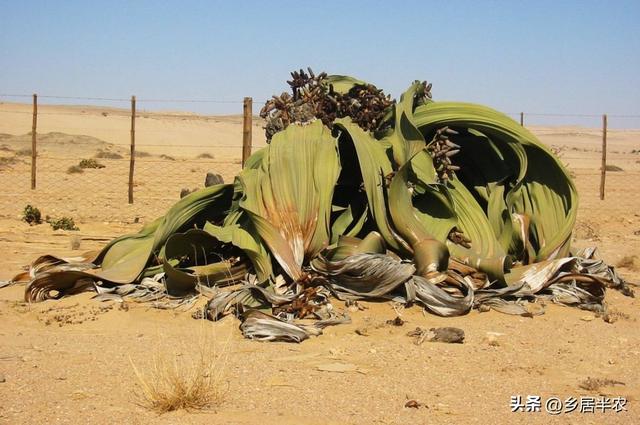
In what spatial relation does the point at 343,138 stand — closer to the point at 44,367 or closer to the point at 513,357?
the point at 513,357

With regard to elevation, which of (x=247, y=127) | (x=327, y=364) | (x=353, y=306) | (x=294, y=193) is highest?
(x=247, y=127)

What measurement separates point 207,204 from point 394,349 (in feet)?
7.28

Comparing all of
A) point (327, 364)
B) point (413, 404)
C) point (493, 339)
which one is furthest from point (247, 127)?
point (413, 404)

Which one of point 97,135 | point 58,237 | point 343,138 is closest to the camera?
point 343,138

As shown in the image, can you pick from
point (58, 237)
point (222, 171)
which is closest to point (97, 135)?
point (222, 171)

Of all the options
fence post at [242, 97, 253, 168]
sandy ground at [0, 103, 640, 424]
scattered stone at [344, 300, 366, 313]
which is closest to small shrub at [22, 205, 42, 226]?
fence post at [242, 97, 253, 168]

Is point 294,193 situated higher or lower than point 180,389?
higher

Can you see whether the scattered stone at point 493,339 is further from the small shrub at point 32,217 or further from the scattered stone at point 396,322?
the small shrub at point 32,217

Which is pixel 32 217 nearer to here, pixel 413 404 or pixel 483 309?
pixel 483 309

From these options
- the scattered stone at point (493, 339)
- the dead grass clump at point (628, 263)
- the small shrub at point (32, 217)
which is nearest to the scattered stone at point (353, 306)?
the scattered stone at point (493, 339)

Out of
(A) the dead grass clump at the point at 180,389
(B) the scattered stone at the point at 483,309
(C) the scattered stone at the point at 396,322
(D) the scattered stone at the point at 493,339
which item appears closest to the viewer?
(A) the dead grass clump at the point at 180,389

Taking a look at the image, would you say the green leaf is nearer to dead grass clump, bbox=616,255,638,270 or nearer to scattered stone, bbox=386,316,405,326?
scattered stone, bbox=386,316,405,326

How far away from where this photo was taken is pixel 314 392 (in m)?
4.50

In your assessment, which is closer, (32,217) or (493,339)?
(493,339)
